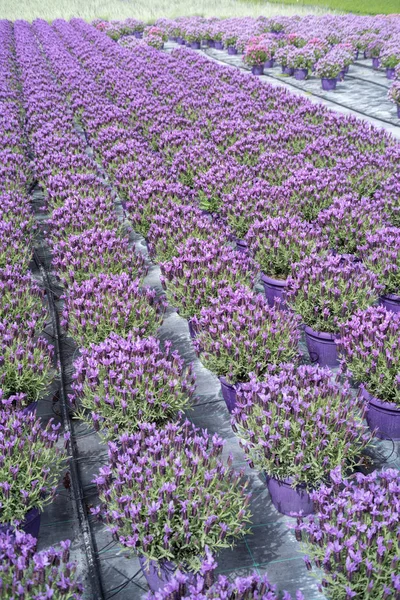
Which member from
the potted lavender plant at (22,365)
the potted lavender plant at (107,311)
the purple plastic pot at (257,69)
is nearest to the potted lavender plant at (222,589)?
the potted lavender plant at (22,365)

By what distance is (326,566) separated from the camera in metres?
3.27

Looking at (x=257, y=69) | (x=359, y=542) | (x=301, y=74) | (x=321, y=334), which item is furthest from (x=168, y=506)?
(x=257, y=69)

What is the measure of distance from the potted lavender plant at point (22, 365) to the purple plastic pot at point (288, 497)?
2088 millimetres

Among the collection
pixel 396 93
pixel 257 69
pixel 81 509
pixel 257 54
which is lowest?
pixel 81 509

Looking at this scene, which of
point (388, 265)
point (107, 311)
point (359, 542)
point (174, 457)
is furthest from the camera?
point (388, 265)

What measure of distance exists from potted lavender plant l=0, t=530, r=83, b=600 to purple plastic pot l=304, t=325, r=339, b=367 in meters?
3.53

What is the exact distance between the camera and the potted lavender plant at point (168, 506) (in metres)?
3.54

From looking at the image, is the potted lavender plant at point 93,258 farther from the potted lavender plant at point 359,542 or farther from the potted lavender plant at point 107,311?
the potted lavender plant at point 359,542

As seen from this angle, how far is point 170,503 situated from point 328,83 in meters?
19.0

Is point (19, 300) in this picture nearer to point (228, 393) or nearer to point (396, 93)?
point (228, 393)

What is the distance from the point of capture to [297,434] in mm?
4246

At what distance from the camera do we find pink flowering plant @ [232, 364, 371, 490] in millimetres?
4141

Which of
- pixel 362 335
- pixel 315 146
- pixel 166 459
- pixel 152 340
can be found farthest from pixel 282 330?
pixel 315 146

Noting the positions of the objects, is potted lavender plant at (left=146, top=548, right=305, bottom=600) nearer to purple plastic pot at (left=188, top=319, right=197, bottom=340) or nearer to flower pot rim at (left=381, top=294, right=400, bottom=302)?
purple plastic pot at (left=188, top=319, right=197, bottom=340)
